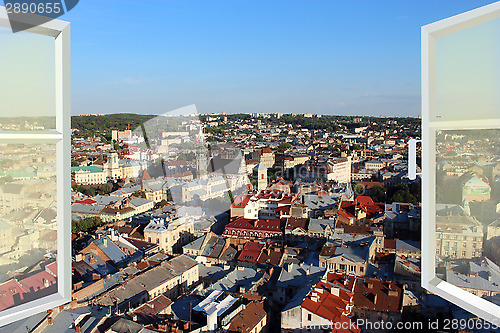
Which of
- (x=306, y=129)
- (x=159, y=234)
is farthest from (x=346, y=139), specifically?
(x=159, y=234)

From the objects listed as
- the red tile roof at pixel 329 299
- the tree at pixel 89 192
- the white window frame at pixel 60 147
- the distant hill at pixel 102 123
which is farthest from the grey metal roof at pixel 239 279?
the distant hill at pixel 102 123

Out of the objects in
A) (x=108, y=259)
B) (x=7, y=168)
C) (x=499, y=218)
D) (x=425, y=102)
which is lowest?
(x=108, y=259)

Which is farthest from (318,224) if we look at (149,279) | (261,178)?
(261,178)

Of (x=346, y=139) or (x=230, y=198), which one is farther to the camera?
(x=346, y=139)

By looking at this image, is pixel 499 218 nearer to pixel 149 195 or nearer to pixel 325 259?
pixel 325 259

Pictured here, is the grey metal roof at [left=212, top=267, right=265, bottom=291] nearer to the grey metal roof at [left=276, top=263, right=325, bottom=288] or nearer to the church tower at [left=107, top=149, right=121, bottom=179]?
the grey metal roof at [left=276, top=263, right=325, bottom=288]

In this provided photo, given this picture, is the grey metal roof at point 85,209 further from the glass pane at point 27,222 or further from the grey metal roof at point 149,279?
the glass pane at point 27,222

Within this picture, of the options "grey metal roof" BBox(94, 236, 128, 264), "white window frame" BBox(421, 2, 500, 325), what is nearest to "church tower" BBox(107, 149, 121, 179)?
"grey metal roof" BBox(94, 236, 128, 264)
